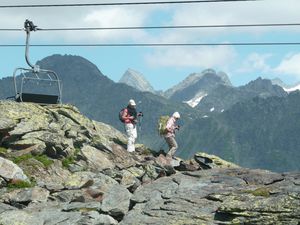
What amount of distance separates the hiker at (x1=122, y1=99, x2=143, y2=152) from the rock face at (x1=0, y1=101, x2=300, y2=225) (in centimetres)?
91

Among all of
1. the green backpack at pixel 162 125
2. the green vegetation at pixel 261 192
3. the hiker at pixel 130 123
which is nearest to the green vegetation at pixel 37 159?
the hiker at pixel 130 123

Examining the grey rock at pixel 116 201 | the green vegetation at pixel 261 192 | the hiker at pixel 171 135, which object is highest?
the hiker at pixel 171 135

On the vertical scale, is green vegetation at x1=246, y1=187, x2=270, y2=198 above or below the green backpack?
below

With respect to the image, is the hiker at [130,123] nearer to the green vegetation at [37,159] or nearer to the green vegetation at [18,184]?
the green vegetation at [37,159]

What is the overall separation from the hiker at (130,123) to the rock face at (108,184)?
0.91 meters

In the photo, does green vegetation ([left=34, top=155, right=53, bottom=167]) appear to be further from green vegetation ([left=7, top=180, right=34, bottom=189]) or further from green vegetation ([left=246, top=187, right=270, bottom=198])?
green vegetation ([left=246, top=187, right=270, bottom=198])

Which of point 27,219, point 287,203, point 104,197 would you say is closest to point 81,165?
point 104,197

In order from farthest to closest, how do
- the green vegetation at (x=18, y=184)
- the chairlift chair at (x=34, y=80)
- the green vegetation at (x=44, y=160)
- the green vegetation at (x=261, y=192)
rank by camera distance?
the chairlift chair at (x=34, y=80)
the green vegetation at (x=44, y=160)
the green vegetation at (x=18, y=184)
the green vegetation at (x=261, y=192)

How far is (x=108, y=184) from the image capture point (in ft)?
94.7

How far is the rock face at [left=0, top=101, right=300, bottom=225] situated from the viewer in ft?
74.5

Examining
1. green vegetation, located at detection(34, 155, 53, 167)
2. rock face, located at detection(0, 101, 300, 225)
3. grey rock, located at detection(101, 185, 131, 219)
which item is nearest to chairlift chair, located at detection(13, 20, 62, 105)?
rock face, located at detection(0, 101, 300, 225)

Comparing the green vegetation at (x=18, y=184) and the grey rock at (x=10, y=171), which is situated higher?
the grey rock at (x=10, y=171)

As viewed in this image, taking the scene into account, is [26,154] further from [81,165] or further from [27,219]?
[27,219]

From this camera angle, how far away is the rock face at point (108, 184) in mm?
22703
